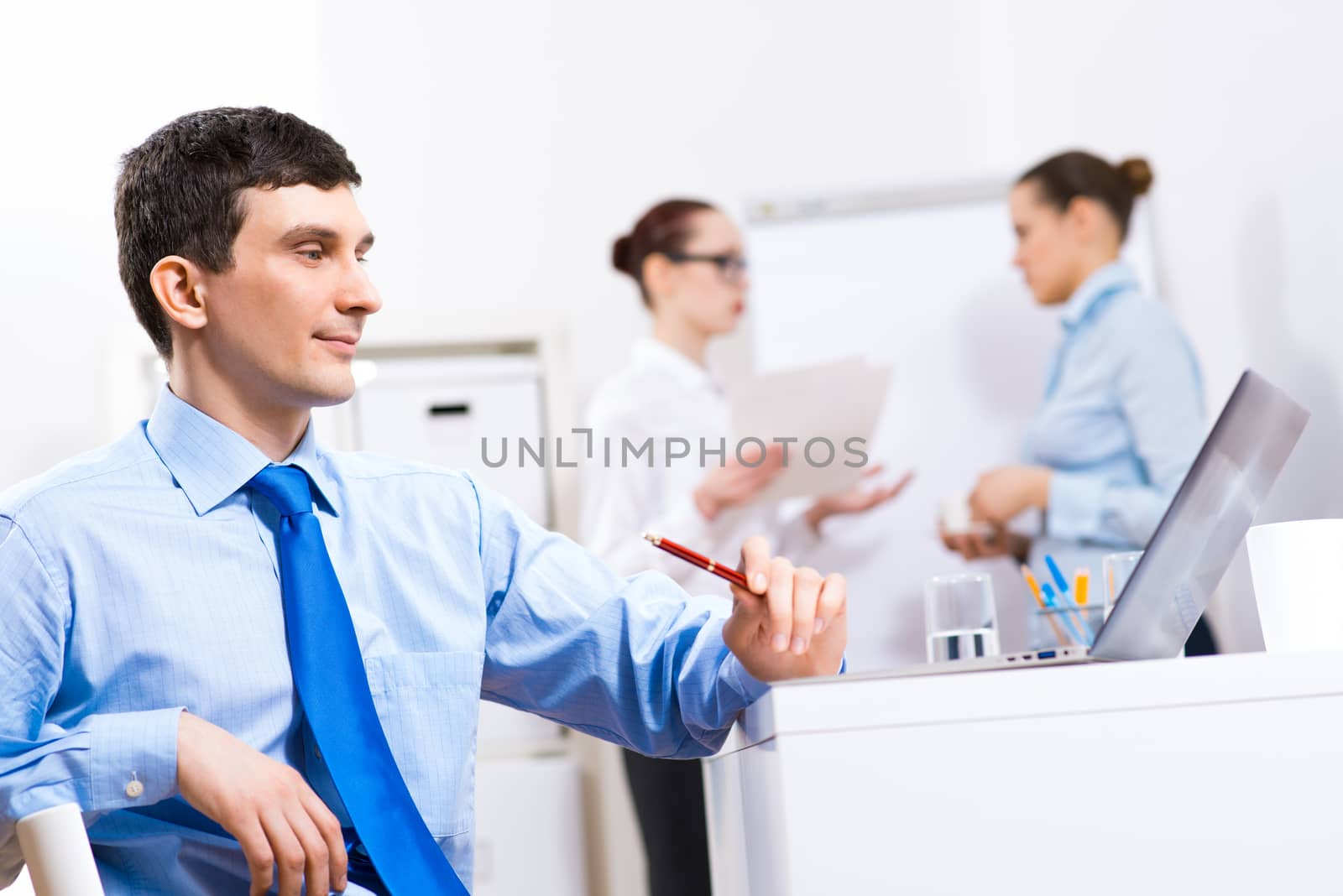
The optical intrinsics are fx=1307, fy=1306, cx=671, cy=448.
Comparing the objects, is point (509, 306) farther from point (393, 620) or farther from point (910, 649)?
point (393, 620)

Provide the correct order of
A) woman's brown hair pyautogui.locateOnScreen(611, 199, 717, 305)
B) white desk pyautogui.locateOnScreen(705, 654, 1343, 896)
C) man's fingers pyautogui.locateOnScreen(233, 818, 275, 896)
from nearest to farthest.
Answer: white desk pyautogui.locateOnScreen(705, 654, 1343, 896) → man's fingers pyautogui.locateOnScreen(233, 818, 275, 896) → woman's brown hair pyautogui.locateOnScreen(611, 199, 717, 305)

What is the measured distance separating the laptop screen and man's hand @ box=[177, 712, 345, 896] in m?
0.46

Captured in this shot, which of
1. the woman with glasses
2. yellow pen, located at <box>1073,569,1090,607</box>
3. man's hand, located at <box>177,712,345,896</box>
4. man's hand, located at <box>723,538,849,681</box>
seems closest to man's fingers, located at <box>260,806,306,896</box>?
man's hand, located at <box>177,712,345,896</box>

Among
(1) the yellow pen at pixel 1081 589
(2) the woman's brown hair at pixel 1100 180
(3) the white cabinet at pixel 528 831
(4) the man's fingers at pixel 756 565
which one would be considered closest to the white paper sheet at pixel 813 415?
(2) the woman's brown hair at pixel 1100 180

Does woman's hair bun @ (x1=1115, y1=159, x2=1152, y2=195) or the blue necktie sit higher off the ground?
woman's hair bun @ (x1=1115, y1=159, x2=1152, y2=195)

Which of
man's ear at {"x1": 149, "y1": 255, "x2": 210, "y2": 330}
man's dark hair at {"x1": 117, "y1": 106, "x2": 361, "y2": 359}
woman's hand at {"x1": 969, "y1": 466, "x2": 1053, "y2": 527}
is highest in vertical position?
man's dark hair at {"x1": 117, "y1": 106, "x2": 361, "y2": 359}

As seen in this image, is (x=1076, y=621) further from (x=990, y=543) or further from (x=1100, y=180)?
(x=1100, y=180)

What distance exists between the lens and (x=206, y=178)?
1038 mm

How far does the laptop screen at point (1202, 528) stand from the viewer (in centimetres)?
71

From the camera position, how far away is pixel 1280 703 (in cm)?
65

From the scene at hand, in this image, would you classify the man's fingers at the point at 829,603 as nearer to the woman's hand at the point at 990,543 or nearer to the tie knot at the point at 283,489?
the tie knot at the point at 283,489

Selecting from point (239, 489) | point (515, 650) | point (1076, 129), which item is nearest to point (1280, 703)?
point (515, 650)

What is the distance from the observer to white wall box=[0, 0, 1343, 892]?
2.71 m

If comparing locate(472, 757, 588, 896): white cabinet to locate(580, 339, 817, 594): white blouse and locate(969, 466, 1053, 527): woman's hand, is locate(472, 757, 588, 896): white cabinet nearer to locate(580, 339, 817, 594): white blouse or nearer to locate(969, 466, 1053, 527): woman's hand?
locate(580, 339, 817, 594): white blouse
